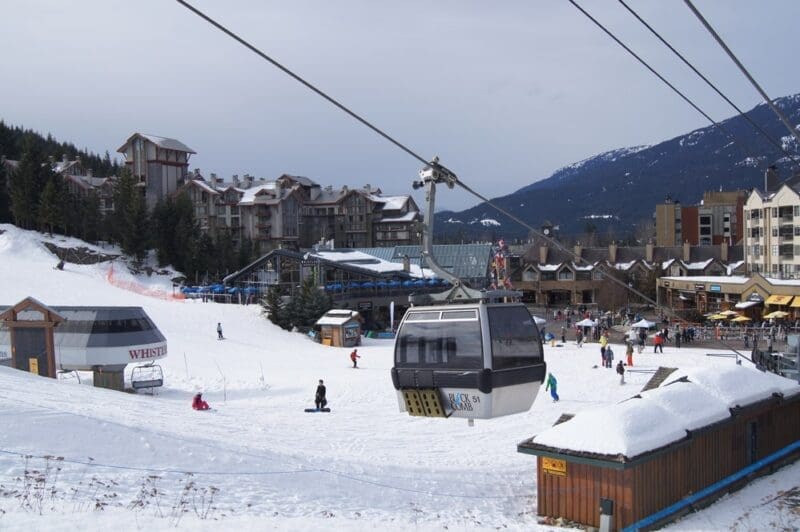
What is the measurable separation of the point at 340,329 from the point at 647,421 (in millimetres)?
30898

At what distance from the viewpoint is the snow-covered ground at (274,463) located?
38.5ft

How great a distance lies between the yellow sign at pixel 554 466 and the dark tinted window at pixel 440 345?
4054mm

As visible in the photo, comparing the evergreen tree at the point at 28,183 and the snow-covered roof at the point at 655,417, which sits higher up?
the evergreen tree at the point at 28,183

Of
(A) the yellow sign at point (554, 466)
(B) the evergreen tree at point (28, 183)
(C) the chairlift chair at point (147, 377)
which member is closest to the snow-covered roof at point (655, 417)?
(A) the yellow sign at point (554, 466)

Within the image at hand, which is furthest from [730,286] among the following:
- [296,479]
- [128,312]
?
[296,479]

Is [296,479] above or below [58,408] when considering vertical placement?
below

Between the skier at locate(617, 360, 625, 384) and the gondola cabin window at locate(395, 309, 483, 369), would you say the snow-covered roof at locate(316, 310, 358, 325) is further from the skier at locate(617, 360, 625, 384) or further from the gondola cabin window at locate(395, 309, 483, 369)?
the gondola cabin window at locate(395, 309, 483, 369)

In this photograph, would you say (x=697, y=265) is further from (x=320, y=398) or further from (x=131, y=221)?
(x=320, y=398)

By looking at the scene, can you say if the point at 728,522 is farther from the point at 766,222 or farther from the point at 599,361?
the point at 766,222

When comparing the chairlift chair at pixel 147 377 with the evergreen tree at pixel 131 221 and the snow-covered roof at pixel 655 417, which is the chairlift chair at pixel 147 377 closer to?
the snow-covered roof at pixel 655 417

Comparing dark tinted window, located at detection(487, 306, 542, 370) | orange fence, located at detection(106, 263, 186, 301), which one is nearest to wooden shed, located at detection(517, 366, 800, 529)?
dark tinted window, located at detection(487, 306, 542, 370)

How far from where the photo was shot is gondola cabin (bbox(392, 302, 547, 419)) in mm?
11984

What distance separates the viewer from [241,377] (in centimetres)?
3231

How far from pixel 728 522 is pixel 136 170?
85589 mm
